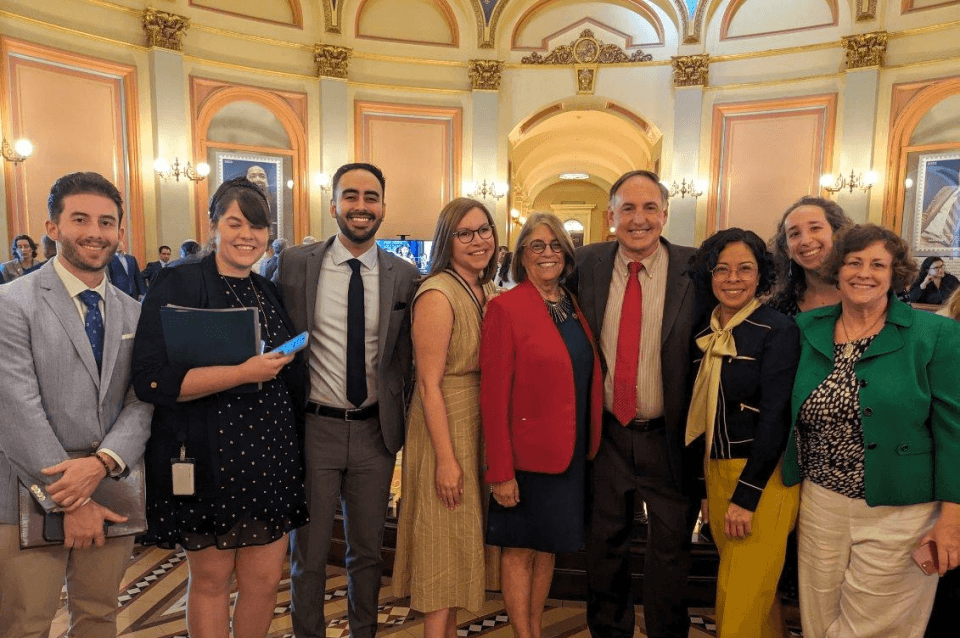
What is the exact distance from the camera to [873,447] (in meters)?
1.71

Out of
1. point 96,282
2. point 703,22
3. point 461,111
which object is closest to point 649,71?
point 703,22

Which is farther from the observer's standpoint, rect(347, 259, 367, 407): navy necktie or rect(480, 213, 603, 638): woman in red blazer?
rect(347, 259, 367, 407): navy necktie

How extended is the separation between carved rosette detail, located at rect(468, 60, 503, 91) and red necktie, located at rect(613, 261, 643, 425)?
946cm

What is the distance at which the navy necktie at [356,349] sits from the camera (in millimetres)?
2162

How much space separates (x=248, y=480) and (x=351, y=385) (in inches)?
20.4

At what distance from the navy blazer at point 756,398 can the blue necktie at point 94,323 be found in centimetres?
199

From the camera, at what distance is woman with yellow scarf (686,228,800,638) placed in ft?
6.23

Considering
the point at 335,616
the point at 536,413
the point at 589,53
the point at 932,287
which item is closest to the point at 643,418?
the point at 536,413

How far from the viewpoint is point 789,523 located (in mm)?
1925

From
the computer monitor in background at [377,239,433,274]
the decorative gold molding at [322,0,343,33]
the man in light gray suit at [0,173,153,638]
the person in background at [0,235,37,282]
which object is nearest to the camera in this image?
the man in light gray suit at [0,173,153,638]

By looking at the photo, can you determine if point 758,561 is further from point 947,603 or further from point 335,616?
point 335,616

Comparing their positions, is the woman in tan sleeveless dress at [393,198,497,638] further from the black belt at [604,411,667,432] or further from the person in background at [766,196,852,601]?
the person in background at [766,196,852,601]

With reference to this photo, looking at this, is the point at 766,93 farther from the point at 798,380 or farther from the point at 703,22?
the point at 798,380

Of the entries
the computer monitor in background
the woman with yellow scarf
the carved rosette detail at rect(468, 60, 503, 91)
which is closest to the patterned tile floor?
the woman with yellow scarf
